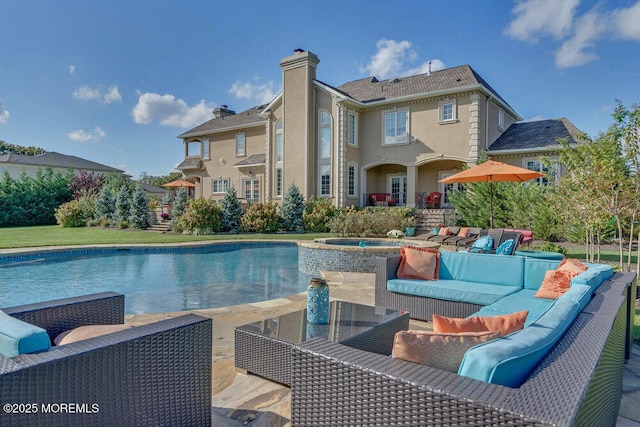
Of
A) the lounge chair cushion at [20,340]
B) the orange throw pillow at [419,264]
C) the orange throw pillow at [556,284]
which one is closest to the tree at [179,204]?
the orange throw pillow at [419,264]

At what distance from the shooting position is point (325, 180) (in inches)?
847

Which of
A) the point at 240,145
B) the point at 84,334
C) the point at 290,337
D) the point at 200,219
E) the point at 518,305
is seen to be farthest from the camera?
the point at 240,145

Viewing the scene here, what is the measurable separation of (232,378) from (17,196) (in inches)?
1131

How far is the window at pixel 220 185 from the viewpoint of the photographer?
2730cm

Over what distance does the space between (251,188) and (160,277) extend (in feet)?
56.9

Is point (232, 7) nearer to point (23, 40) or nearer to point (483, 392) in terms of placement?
point (23, 40)

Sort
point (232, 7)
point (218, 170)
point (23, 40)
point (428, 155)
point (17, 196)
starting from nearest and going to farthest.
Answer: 1. point (232, 7)
2. point (23, 40)
3. point (428, 155)
4. point (17, 196)
5. point (218, 170)

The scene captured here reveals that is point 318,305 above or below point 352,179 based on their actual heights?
below

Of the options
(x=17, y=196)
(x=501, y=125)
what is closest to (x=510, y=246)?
(x=501, y=125)

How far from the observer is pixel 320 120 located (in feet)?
70.9

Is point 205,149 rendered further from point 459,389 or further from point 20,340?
point 459,389

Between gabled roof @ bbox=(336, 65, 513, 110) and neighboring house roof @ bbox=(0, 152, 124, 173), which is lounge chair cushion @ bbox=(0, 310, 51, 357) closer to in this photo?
gabled roof @ bbox=(336, 65, 513, 110)

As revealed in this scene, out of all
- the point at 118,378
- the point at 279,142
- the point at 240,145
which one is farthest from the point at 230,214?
the point at 118,378

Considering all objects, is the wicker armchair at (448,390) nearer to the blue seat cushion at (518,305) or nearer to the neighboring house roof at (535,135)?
the blue seat cushion at (518,305)
